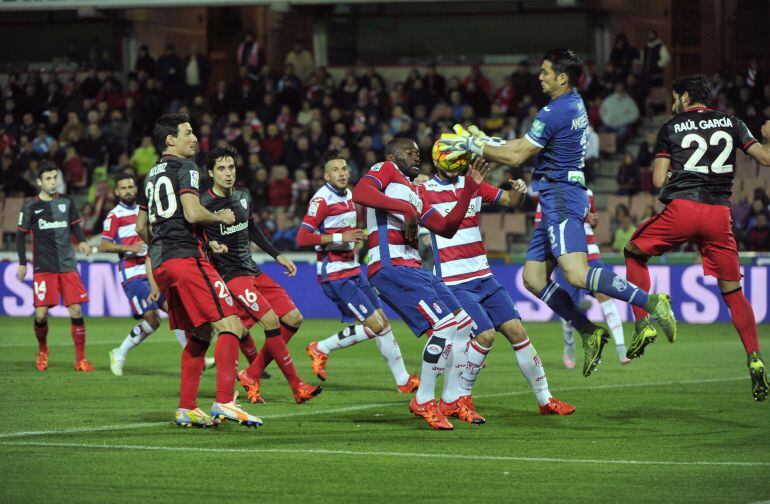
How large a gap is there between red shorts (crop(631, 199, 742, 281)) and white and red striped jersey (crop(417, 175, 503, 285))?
123cm

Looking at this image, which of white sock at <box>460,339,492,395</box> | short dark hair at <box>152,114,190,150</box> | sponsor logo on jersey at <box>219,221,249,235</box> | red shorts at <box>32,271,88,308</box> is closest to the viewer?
short dark hair at <box>152,114,190,150</box>

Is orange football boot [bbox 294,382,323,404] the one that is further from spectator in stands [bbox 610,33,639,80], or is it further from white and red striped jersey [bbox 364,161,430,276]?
spectator in stands [bbox 610,33,639,80]

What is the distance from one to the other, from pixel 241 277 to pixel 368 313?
1.68 metres

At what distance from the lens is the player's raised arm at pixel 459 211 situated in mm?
8992

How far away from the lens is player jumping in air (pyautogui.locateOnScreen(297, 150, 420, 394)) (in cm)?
1255

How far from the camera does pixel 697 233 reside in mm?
9547

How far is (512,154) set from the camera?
895 centimetres

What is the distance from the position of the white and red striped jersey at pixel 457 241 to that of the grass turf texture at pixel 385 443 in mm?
1189

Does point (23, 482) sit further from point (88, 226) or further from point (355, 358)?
point (88, 226)

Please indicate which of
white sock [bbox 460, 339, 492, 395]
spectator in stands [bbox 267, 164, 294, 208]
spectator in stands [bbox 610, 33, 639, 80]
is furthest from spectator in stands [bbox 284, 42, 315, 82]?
white sock [bbox 460, 339, 492, 395]

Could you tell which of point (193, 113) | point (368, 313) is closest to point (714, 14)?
point (193, 113)

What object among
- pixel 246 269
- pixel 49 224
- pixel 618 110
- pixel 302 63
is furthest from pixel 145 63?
pixel 246 269

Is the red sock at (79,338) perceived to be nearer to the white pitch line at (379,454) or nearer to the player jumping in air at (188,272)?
the player jumping in air at (188,272)

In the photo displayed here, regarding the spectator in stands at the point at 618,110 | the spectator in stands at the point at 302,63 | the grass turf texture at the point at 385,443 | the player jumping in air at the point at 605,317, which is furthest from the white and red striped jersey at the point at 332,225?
the spectator in stands at the point at 302,63
